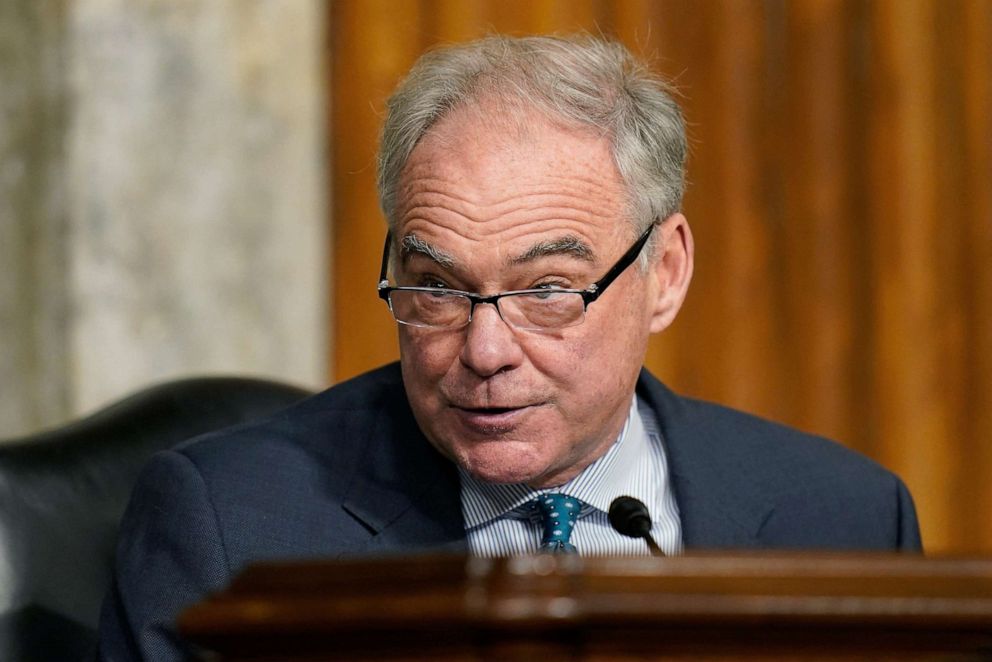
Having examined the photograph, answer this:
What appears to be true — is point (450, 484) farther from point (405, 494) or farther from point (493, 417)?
point (493, 417)

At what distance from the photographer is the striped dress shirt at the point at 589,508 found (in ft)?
6.56

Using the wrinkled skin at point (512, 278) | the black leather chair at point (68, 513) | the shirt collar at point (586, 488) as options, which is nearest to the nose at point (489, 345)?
the wrinkled skin at point (512, 278)

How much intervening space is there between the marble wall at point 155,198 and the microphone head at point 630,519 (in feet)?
4.93

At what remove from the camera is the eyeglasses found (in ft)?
6.08

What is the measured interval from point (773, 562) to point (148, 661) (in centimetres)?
107

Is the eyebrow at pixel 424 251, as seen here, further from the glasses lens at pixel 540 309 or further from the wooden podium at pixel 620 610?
the wooden podium at pixel 620 610

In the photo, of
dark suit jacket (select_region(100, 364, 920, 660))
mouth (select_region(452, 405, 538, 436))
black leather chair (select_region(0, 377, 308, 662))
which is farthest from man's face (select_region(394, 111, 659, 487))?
black leather chair (select_region(0, 377, 308, 662))

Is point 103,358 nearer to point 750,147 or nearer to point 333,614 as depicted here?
point 750,147

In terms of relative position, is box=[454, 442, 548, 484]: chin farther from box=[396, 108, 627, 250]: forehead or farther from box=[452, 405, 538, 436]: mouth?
box=[396, 108, 627, 250]: forehead

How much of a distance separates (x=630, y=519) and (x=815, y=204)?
1613 mm

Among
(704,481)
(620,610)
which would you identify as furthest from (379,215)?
(620,610)

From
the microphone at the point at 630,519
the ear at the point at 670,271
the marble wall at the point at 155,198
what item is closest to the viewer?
the microphone at the point at 630,519

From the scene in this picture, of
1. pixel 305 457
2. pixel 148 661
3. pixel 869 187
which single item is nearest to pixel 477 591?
pixel 148 661

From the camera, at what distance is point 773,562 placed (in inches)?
36.7
